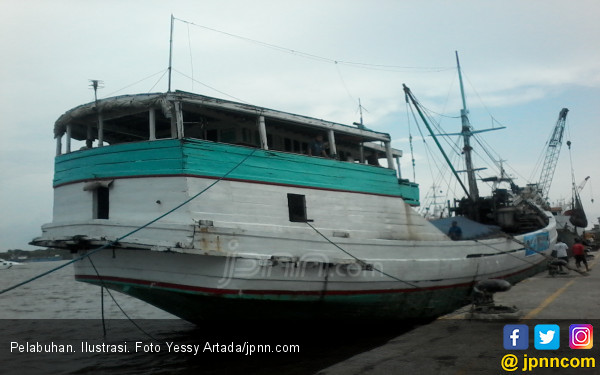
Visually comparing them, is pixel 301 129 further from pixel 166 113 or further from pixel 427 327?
pixel 427 327

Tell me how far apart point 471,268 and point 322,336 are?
219 inches

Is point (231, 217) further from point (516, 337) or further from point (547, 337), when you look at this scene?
point (547, 337)

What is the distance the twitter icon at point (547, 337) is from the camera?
7.07 meters

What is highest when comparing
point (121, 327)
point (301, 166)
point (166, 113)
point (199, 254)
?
point (166, 113)

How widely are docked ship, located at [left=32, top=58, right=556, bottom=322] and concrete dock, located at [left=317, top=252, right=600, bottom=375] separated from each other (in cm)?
215

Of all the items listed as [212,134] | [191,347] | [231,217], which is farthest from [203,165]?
[191,347]

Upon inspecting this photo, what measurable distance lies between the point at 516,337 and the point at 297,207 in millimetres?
5117

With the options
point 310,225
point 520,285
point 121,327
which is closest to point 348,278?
point 310,225

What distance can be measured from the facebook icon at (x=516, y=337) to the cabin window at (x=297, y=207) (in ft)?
15.4

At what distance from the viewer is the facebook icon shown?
7238 mm

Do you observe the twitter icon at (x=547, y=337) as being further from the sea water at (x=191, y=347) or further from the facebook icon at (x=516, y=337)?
the sea water at (x=191, y=347)

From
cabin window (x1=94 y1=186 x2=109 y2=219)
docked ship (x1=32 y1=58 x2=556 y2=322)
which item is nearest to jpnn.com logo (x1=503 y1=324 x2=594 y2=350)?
docked ship (x1=32 y1=58 x2=556 y2=322)

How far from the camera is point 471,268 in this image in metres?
14.3

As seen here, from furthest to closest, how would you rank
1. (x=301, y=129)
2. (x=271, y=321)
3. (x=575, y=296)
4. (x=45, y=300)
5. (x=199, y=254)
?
(x=45, y=300)
(x=301, y=129)
(x=575, y=296)
(x=271, y=321)
(x=199, y=254)
